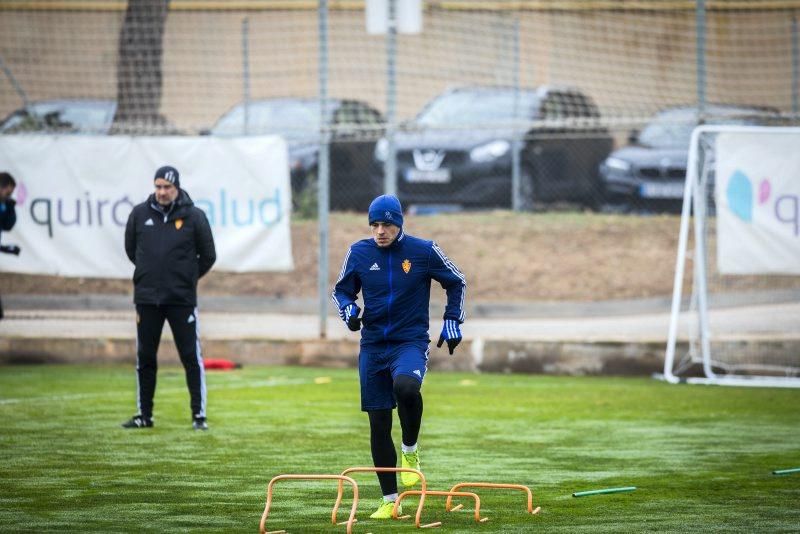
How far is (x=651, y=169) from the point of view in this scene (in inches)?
881

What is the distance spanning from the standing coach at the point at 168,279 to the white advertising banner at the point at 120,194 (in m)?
4.38

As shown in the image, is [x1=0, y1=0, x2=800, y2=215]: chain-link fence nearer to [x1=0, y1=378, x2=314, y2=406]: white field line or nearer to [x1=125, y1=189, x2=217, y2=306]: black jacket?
[x1=0, y1=378, x2=314, y2=406]: white field line

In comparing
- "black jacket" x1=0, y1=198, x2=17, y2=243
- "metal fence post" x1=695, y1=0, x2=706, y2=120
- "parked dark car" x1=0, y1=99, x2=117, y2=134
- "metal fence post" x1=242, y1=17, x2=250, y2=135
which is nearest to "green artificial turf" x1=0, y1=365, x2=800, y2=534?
"black jacket" x1=0, y1=198, x2=17, y2=243

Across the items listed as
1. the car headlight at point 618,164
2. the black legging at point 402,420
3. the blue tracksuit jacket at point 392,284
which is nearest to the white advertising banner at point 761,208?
the car headlight at point 618,164

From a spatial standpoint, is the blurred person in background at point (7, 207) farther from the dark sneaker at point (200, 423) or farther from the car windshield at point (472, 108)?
the car windshield at point (472, 108)

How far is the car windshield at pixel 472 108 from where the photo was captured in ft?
72.0

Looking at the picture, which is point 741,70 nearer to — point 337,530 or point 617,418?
point 617,418

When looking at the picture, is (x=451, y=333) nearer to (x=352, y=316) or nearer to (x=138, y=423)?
(x=352, y=316)

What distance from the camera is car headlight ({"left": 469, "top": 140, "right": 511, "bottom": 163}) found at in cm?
2259

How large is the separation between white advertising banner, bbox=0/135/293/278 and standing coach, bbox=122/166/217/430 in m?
4.38

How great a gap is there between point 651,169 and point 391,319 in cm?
1380

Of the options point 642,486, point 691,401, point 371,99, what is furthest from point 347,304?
point 371,99

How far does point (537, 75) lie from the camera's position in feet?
75.1

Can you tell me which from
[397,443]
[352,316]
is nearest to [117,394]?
[397,443]
